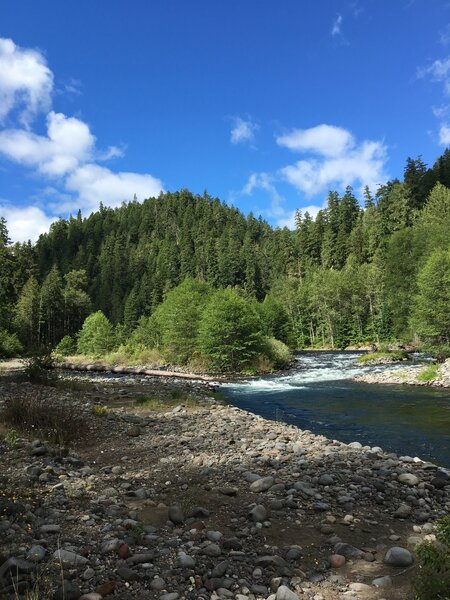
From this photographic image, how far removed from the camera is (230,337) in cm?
3900

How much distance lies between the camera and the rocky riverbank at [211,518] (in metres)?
4.29

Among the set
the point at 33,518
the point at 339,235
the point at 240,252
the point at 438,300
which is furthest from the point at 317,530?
the point at 240,252

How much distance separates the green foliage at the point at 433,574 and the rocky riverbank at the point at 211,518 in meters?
0.55

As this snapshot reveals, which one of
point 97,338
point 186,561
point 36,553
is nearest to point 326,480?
point 186,561

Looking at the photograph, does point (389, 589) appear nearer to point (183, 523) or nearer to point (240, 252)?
point (183, 523)

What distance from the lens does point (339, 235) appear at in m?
105

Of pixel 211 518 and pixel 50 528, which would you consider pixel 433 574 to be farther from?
pixel 50 528

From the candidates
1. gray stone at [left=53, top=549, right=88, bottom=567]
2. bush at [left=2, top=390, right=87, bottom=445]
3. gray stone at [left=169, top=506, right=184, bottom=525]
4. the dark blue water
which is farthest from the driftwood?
gray stone at [left=53, top=549, right=88, bottom=567]

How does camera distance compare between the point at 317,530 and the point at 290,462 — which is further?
the point at 290,462

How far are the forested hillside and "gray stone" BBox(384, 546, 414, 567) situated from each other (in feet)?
71.6

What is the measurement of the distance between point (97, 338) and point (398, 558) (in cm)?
6264

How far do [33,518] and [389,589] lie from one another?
13.8 feet

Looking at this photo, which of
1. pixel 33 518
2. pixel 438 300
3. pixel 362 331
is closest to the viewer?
pixel 33 518

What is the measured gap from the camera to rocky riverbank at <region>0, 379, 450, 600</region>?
4.29 m
